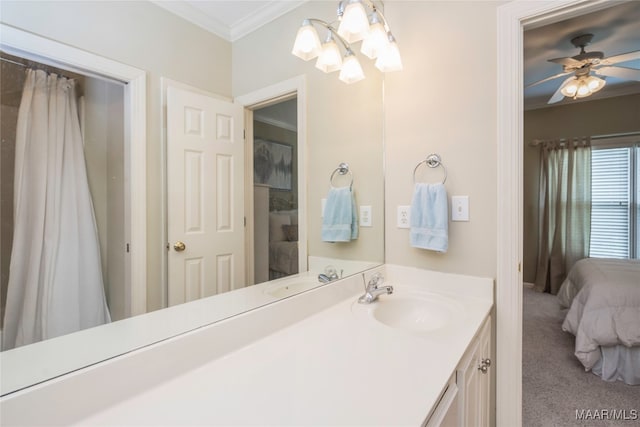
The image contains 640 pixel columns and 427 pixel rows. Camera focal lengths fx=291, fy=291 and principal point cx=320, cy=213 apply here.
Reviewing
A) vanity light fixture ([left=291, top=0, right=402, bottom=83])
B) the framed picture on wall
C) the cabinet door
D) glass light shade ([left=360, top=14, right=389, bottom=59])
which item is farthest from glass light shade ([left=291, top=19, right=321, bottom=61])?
the cabinet door

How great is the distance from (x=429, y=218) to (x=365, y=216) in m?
0.34

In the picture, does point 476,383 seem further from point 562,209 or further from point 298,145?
point 562,209

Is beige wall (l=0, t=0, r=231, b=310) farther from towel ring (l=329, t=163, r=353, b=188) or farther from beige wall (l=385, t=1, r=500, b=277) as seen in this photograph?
beige wall (l=385, t=1, r=500, b=277)

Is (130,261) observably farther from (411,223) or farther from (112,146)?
(411,223)

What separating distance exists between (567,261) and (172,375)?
15.9ft

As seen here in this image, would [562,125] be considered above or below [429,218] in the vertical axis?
above

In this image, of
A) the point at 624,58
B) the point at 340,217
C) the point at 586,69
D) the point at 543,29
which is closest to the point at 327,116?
the point at 340,217

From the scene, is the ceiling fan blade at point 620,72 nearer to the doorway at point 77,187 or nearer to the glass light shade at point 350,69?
the glass light shade at point 350,69

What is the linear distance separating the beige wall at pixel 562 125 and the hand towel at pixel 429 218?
3.64 meters

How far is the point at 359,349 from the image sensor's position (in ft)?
2.73

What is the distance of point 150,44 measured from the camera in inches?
28.5

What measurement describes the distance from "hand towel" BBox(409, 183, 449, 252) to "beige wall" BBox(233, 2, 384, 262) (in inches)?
8.7

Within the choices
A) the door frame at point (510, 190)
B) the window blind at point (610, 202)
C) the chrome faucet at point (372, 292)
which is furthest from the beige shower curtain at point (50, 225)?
the window blind at point (610, 202)

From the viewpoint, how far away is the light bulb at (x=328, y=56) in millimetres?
1307
